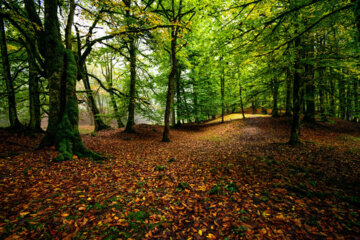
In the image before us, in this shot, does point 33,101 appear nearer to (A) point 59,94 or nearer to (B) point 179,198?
(A) point 59,94

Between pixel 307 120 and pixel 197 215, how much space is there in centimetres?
1520

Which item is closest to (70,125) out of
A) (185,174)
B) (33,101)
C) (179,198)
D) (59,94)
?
(59,94)

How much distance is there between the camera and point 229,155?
735cm

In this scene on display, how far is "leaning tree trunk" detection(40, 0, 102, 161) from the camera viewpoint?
570 centimetres

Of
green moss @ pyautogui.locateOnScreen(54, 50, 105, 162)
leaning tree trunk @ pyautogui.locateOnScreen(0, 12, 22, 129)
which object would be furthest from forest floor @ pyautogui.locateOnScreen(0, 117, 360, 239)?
leaning tree trunk @ pyautogui.locateOnScreen(0, 12, 22, 129)

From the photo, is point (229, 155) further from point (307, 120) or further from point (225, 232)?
point (307, 120)

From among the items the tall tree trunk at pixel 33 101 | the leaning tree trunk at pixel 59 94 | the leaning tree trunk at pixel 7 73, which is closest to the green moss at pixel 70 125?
the leaning tree trunk at pixel 59 94

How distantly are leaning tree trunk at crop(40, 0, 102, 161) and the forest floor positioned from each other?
619 millimetres

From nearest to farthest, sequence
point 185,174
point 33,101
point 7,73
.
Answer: point 185,174 < point 7,73 < point 33,101

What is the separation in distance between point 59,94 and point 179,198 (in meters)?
6.26

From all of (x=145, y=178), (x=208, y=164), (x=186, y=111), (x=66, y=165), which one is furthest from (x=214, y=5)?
(x=186, y=111)

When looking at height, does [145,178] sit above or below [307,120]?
below

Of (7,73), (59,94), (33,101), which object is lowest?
(59,94)

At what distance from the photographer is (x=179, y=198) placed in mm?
3920
